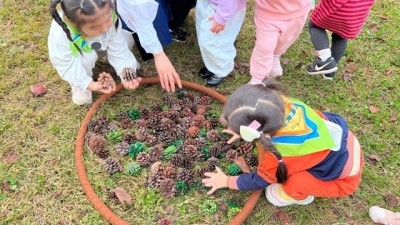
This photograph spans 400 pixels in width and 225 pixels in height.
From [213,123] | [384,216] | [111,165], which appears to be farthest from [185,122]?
[384,216]

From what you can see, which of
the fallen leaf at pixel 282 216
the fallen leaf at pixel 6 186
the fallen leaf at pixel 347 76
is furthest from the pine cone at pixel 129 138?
the fallen leaf at pixel 347 76

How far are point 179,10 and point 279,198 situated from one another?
63.2 inches

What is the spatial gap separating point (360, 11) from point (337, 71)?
638 mm

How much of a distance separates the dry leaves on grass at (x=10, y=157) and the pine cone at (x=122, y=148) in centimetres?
62

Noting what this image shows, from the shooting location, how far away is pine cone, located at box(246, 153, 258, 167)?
2.67 meters

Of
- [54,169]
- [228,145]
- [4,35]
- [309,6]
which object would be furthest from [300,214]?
[4,35]

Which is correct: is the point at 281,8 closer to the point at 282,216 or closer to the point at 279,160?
the point at 279,160

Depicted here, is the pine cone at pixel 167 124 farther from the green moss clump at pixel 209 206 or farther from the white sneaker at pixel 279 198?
the white sneaker at pixel 279 198

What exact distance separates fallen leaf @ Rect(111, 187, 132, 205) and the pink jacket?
138 centimetres

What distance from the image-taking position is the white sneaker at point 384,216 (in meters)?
2.46

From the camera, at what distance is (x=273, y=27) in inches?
107

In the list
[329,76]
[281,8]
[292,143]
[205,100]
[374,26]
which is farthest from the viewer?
[374,26]

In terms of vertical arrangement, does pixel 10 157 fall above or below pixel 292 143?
below

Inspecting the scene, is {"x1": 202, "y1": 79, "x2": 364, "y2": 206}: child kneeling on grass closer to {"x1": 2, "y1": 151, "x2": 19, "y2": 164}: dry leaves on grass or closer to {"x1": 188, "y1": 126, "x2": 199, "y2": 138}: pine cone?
{"x1": 188, "y1": 126, "x2": 199, "y2": 138}: pine cone
